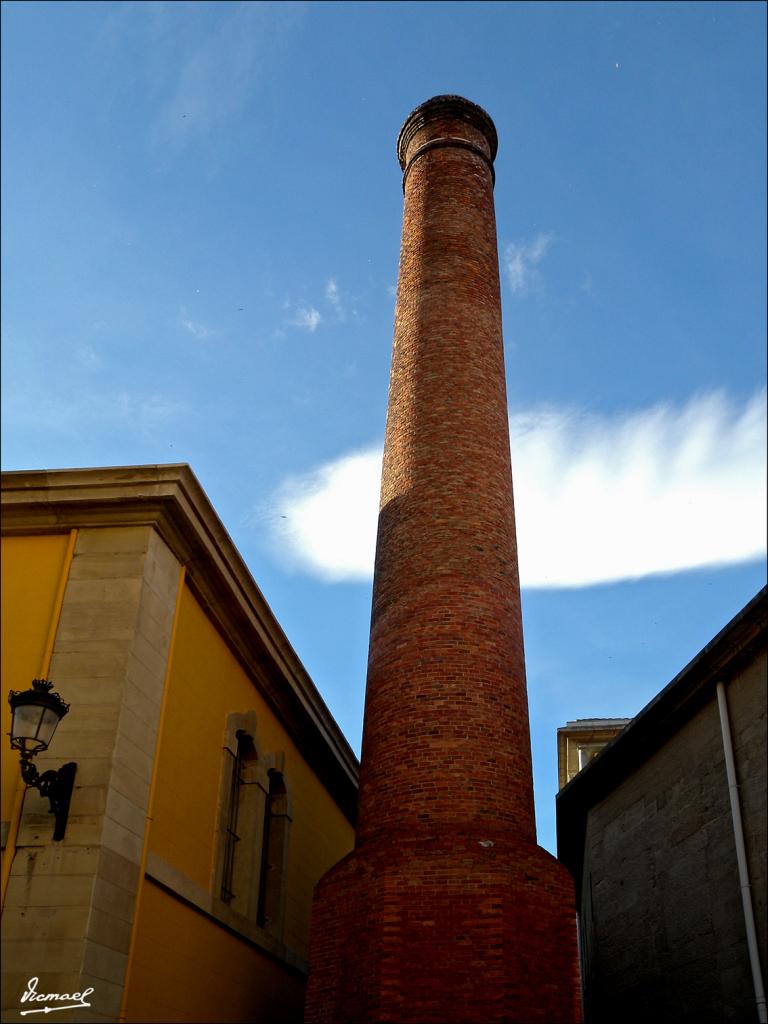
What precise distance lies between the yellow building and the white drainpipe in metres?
5.23

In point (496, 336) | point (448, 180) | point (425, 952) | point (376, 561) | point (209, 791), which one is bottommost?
point (425, 952)

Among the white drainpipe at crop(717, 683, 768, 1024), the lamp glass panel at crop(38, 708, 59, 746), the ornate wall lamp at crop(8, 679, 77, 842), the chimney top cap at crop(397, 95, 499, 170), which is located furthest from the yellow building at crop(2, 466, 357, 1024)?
the chimney top cap at crop(397, 95, 499, 170)

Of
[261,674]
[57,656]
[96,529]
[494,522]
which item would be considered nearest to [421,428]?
[494,522]

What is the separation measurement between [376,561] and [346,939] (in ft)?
14.7

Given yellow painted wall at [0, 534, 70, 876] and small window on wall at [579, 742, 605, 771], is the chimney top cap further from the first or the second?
small window on wall at [579, 742, 605, 771]

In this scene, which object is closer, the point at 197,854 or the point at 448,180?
the point at 197,854

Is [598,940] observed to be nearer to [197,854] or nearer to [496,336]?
[197,854]

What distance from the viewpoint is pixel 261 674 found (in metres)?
12.8

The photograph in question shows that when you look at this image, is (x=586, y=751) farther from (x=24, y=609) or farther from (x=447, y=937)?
(x=24, y=609)

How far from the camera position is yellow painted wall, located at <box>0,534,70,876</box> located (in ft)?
29.3

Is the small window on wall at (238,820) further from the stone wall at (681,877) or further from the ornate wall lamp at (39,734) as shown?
the stone wall at (681,877)

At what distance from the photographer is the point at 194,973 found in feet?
32.4

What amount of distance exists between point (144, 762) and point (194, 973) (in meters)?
2.37

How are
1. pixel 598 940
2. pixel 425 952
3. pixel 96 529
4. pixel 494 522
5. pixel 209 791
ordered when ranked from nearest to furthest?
pixel 425 952, pixel 96 529, pixel 209 791, pixel 494 522, pixel 598 940
